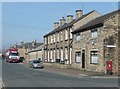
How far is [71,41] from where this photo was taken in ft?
157

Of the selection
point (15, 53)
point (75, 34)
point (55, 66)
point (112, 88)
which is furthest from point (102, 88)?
point (15, 53)

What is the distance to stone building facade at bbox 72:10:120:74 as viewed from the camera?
34.0 metres

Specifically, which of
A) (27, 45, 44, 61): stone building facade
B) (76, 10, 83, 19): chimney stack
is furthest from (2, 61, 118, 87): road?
(27, 45, 44, 61): stone building facade

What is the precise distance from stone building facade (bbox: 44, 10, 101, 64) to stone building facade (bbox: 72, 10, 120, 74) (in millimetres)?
5953

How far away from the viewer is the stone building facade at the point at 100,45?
112ft

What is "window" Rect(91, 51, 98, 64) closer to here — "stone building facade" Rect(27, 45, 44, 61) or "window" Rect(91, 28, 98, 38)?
"window" Rect(91, 28, 98, 38)

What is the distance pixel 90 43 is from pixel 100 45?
3401 mm

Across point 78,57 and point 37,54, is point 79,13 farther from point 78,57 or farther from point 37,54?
point 37,54

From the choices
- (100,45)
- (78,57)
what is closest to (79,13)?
(78,57)

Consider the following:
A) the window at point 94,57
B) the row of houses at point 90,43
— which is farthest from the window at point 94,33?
the window at point 94,57

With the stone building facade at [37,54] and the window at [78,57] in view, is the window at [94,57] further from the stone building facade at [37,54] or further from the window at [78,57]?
the stone building facade at [37,54]

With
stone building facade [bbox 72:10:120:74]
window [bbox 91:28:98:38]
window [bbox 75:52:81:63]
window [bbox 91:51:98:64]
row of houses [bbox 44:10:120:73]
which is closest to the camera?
stone building facade [bbox 72:10:120:74]

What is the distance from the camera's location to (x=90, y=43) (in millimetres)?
38750

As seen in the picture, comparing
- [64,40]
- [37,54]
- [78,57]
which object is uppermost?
[64,40]
